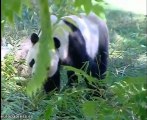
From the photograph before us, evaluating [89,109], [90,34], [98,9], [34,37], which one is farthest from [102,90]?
[90,34]

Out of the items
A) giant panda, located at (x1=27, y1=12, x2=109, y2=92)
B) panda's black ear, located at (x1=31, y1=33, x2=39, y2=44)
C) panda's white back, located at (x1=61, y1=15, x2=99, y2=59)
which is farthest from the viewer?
panda's white back, located at (x1=61, y1=15, x2=99, y2=59)

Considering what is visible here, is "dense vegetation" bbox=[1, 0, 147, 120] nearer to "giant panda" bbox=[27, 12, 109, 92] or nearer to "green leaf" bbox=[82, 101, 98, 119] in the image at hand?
"green leaf" bbox=[82, 101, 98, 119]

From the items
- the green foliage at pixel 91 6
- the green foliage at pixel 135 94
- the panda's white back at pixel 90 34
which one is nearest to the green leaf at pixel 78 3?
the green foliage at pixel 91 6

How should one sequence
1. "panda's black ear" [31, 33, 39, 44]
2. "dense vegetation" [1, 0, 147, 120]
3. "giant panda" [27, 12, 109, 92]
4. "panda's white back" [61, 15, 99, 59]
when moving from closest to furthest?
1. "dense vegetation" [1, 0, 147, 120]
2. "panda's black ear" [31, 33, 39, 44]
3. "giant panda" [27, 12, 109, 92]
4. "panda's white back" [61, 15, 99, 59]

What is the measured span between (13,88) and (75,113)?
0.70m

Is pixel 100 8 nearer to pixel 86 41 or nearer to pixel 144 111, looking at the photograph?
pixel 144 111

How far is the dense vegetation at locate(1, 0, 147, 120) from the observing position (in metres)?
0.95

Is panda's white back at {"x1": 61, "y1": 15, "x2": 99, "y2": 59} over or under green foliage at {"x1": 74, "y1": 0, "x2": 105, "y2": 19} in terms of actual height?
under

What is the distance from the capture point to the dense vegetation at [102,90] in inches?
37.2

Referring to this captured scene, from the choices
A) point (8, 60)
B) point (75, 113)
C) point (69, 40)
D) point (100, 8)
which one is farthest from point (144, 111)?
point (8, 60)

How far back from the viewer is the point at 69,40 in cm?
308

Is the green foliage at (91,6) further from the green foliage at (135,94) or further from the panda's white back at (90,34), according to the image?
the panda's white back at (90,34)

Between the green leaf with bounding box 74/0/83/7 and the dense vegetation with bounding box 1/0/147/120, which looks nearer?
the green leaf with bounding box 74/0/83/7

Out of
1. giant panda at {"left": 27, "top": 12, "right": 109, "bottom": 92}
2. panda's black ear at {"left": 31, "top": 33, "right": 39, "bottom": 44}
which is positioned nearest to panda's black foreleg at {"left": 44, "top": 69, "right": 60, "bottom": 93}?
giant panda at {"left": 27, "top": 12, "right": 109, "bottom": 92}
